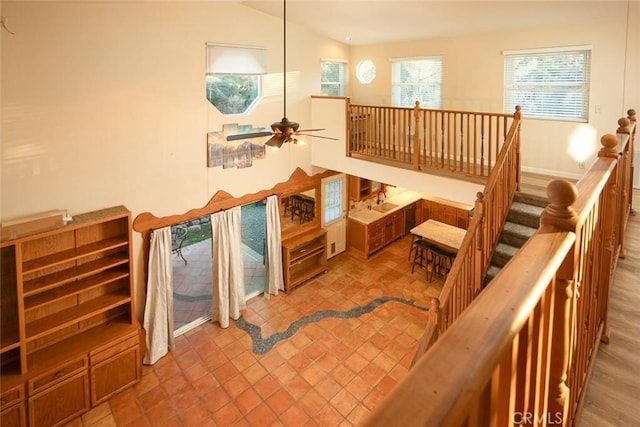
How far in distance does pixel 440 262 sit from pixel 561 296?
784 cm

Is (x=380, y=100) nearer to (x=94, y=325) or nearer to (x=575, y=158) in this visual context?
(x=575, y=158)

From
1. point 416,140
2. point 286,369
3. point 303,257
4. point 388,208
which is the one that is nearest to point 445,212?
point 388,208

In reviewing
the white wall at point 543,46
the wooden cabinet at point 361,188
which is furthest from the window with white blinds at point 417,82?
the wooden cabinet at point 361,188

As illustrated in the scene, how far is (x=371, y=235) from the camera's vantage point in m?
9.62

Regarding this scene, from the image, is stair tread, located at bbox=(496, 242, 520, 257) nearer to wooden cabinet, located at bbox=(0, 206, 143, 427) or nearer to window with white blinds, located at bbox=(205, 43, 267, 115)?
window with white blinds, located at bbox=(205, 43, 267, 115)

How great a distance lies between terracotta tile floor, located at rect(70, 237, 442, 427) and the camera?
526 cm

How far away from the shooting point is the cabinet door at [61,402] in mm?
4836

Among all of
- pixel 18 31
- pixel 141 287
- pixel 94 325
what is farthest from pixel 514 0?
pixel 94 325

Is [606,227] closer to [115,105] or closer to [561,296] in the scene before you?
[561,296]

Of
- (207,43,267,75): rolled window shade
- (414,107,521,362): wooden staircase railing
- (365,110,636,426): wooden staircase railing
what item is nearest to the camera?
(365,110,636,426): wooden staircase railing

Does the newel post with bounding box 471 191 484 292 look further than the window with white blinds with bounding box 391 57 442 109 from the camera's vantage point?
No

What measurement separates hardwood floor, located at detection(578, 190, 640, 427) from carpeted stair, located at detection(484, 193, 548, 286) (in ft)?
5.57

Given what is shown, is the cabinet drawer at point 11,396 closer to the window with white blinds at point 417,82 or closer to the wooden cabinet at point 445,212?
the window with white blinds at point 417,82

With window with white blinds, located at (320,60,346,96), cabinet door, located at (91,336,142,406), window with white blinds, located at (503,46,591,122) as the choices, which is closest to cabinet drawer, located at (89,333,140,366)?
cabinet door, located at (91,336,142,406)
